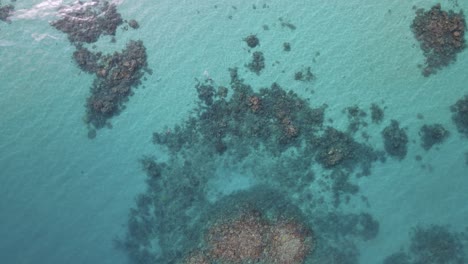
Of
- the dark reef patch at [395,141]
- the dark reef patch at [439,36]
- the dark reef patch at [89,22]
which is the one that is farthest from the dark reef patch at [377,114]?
the dark reef patch at [89,22]

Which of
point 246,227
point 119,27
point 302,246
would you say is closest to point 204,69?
point 119,27

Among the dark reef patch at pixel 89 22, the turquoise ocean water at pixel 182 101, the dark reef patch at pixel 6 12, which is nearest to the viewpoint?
the turquoise ocean water at pixel 182 101

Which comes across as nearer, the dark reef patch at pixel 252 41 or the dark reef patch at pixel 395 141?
the dark reef patch at pixel 395 141

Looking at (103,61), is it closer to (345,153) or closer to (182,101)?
(182,101)

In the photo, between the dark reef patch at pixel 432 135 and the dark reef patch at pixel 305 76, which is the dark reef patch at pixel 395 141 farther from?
the dark reef patch at pixel 305 76

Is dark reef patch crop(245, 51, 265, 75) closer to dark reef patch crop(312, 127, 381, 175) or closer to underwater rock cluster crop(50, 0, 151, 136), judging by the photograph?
dark reef patch crop(312, 127, 381, 175)

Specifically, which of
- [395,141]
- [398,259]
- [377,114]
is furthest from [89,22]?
[398,259]

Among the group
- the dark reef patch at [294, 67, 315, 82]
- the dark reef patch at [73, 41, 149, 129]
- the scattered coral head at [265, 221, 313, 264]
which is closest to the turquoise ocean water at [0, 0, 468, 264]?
the dark reef patch at [294, 67, 315, 82]
